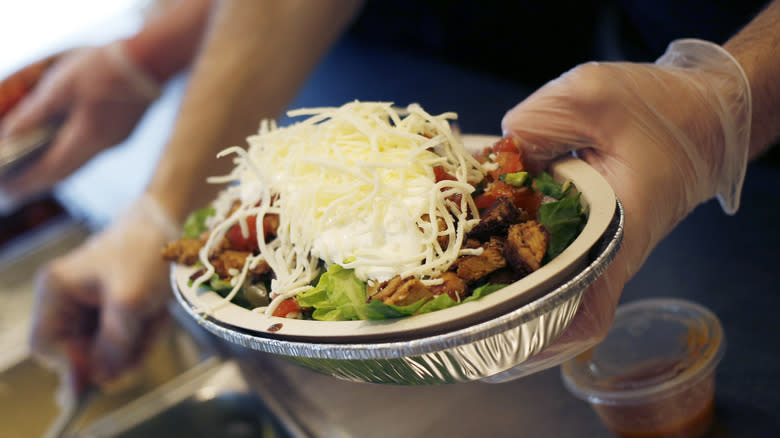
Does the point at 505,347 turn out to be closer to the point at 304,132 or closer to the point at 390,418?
the point at 304,132

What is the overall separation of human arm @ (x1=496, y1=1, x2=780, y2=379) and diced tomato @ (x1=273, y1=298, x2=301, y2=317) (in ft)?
1.13

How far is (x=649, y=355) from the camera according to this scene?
1075mm

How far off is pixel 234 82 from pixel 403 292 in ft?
4.80

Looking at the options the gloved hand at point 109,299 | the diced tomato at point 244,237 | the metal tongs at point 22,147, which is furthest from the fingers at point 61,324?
the diced tomato at point 244,237

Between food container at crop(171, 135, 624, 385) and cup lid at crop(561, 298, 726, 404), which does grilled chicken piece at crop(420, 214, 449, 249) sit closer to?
food container at crop(171, 135, 624, 385)

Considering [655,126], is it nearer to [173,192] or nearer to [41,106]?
[173,192]

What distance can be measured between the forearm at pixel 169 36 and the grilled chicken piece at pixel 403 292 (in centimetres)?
200

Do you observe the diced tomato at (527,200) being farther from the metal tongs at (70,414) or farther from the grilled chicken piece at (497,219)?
the metal tongs at (70,414)

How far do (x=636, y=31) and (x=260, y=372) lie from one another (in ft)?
5.70

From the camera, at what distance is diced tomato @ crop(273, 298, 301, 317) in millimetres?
894

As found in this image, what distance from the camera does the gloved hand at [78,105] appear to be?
2.34 meters

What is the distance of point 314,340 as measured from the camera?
789 mm

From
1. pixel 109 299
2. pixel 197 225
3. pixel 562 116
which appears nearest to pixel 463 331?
pixel 562 116

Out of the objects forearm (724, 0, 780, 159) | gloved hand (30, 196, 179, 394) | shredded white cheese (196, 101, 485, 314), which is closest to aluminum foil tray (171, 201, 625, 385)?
shredded white cheese (196, 101, 485, 314)
